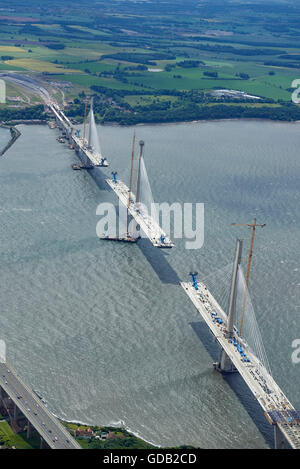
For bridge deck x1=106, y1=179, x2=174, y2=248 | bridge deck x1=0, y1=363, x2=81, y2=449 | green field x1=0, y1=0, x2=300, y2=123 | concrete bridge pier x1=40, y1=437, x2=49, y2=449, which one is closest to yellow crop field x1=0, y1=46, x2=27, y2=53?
green field x1=0, y1=0, x2=300, y2=123

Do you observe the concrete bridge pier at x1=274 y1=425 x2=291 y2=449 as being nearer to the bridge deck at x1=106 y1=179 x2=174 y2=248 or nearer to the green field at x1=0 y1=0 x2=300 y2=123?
the bridge deck at x1=106 y1=179 x2=174 y2=248

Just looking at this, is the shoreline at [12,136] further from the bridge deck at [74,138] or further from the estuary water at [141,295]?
the bridge deck at [74,138]

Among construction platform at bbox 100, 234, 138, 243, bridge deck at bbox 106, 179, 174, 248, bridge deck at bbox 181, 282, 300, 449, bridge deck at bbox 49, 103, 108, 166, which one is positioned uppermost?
bridge deck at bbox 49, 103, 108, 166

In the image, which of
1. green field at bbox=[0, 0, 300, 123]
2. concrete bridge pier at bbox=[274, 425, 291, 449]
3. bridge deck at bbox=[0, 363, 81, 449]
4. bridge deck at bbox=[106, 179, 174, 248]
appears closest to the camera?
bridge deck at bbox=[0, 363, 81, 449]

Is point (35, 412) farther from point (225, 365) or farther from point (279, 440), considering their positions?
point (279, 440)

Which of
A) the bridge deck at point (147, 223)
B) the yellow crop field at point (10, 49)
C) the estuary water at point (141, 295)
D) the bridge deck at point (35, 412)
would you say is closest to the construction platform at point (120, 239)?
the estuary water at point (141, 295)

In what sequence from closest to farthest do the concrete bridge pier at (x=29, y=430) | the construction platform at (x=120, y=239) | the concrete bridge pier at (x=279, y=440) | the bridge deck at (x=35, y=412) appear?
the bridge deck at (x=35, y=412), the concrete bridge pier at (x=279, y=440), the concrete bridge pier at (x=29, y=430), the construction platform at (x=120, y=239)

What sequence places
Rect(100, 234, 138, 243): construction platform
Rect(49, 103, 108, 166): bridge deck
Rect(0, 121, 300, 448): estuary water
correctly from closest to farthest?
1. Rect(0, 121, 300, 448): estuary water
2. Rect(100, 234, 138, 243): construction platform
3. Rect(49, 103, 108, 166): bridge deck
